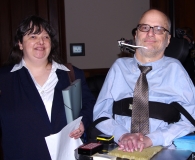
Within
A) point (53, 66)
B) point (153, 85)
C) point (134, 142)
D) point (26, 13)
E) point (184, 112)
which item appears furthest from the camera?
point (26, 13)

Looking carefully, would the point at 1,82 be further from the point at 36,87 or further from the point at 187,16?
the point at 187,16

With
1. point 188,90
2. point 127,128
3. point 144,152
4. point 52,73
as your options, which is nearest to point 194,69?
point 188,90

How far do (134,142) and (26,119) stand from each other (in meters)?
0.71

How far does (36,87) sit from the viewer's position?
1.83m

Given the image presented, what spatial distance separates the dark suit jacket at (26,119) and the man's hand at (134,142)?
451 mm

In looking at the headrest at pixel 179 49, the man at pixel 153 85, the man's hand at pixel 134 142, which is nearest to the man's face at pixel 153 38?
the man at pixel 153 85

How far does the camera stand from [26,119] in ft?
5.83

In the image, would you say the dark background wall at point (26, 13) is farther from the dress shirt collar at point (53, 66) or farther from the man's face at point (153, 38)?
the man's face at point (153, 38)

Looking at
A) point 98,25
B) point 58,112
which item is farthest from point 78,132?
point 98,25

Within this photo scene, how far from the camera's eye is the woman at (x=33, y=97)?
1777mm

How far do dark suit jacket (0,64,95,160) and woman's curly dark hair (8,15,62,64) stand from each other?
0.18 metres

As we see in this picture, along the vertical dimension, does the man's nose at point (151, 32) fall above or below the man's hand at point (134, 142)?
above

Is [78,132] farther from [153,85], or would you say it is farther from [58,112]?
[153,85]

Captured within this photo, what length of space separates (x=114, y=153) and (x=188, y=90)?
566 millimetres
